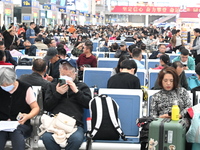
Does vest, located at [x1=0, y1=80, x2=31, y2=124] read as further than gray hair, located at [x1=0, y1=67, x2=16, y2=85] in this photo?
Yes

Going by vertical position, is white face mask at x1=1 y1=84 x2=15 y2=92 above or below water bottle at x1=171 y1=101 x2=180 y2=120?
above

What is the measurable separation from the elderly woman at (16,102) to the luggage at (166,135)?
1.31 meters

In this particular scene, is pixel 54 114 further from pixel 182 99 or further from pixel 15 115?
pixel 182 99

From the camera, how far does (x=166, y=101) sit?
5.30 m

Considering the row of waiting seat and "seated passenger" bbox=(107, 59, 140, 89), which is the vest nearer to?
"seated passenger" bbox=(107, 59, 140, 89)

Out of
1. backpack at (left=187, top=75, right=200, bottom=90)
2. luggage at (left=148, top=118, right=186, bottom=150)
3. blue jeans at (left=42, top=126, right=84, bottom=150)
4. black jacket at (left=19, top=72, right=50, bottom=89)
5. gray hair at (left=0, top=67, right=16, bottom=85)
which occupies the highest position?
gray hair at (left=0, top=67, right=16, bottom=85)

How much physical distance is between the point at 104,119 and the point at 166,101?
743 mm

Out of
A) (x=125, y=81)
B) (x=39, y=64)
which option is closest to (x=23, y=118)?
(x=39, y=64)

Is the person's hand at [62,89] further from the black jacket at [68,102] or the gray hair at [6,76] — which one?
the gray hair at [6,76]

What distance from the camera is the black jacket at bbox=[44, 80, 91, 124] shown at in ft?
17.1

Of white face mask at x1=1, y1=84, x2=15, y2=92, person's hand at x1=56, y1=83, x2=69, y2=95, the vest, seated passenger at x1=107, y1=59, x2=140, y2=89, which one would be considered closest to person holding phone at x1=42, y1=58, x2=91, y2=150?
person's hand at x1=56, y1=83, x2=69, y2=95

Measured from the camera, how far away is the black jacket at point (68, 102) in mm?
5227

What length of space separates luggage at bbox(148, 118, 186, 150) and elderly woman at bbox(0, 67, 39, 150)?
1.31 metres

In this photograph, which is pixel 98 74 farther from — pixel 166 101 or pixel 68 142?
pixel 68 142
